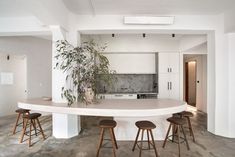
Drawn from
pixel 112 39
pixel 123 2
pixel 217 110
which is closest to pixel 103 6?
pixel 123 2

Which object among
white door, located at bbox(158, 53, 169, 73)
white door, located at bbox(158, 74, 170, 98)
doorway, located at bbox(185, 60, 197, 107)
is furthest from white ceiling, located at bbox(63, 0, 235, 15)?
doorway, located at bbox(185, 60, 197, 107)

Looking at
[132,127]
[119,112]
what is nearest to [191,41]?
[132,127]

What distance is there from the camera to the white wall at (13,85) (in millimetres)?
5207

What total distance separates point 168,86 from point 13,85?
18.5 feet

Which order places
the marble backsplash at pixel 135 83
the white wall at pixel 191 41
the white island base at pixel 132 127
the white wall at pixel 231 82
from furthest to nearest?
the marble backsplash at pixel 135 83, the white wall at pixel 191 41, the white wall at pixel 231 82, the white island base at pixel 132 127

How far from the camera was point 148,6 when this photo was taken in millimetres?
3082

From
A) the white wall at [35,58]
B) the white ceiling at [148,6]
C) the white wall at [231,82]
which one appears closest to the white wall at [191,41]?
the white wall at [231,82]

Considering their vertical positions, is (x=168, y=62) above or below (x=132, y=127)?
above

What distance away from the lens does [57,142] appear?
321 centimetres

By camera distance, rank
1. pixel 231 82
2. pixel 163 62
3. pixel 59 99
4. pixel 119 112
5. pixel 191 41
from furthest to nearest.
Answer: pixel 163 62, pixel 191 41, pixel 231 82, pixel 59 99, pixel 119 112

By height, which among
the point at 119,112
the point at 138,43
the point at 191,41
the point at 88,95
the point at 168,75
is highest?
the point at 138,43

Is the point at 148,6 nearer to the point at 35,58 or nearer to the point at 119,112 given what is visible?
the point at 119,112

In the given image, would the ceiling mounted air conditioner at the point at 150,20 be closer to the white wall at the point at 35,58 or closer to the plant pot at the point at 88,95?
the plant pot at the point at 88,95

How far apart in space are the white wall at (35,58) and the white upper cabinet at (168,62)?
14.2 feet
